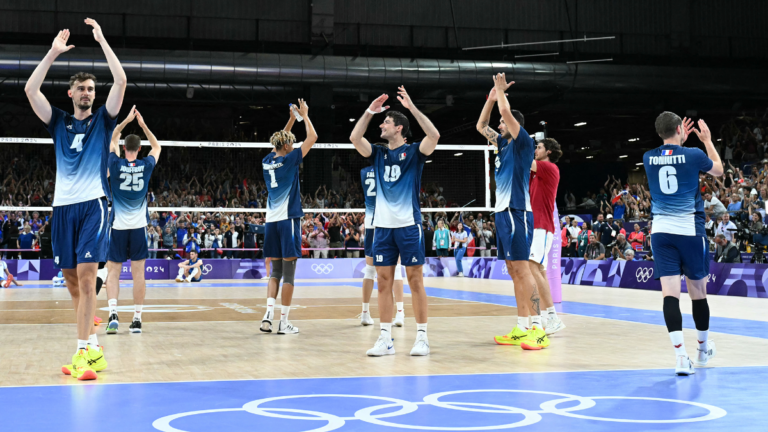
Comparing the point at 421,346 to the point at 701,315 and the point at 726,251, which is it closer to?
the point at 701,315

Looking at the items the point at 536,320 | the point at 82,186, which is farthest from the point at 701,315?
the point at 82,186

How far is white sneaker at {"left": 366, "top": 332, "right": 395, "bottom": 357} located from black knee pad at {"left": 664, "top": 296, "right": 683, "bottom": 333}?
213cm

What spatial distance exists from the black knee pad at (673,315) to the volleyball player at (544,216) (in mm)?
2180

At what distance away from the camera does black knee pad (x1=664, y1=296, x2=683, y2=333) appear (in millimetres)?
5160

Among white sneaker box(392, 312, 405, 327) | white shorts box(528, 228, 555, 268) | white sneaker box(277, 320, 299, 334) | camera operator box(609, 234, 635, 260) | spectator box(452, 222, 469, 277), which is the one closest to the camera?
white shorts box(528, 228, 555, 268)

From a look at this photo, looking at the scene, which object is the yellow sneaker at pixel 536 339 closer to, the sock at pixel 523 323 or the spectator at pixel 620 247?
the sock at pixel 523 323

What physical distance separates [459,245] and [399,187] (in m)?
18.3

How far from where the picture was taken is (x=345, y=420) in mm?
3699

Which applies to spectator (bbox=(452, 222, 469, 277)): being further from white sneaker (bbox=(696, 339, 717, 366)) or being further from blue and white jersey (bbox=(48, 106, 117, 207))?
blue and white jersey (bbox=(48, 106, 117, 207))

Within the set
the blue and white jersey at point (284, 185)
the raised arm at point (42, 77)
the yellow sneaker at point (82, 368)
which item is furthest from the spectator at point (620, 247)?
the raised arm at point (42, 77)

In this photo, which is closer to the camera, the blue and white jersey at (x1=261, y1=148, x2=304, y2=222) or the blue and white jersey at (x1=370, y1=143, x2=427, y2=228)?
the blue and white jersey at (x1=370, y1=143, x2=427, y2=228)

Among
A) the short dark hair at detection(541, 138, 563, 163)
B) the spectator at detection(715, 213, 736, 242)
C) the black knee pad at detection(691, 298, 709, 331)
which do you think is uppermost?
the short dark hair at detection(541, 138, 563, 163)

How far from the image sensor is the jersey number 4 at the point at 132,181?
7.88m

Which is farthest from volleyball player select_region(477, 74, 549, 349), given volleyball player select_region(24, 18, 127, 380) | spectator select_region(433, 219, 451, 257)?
spectator select_region(433, 219, 451, 257)
